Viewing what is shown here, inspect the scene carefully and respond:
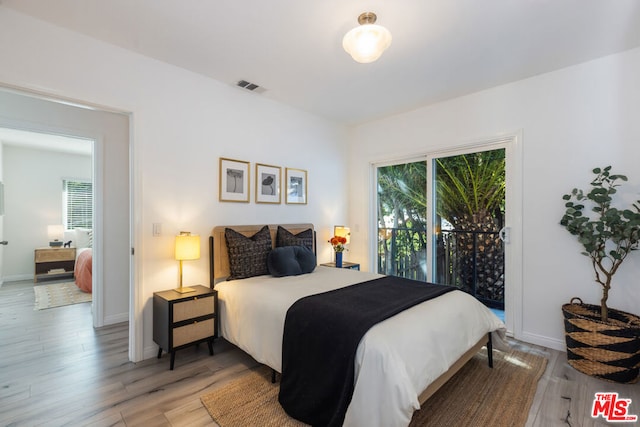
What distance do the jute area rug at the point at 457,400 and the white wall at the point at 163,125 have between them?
1.14 metres

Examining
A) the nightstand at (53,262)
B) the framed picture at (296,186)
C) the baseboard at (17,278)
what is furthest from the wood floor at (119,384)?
the baseboard at (17,278)

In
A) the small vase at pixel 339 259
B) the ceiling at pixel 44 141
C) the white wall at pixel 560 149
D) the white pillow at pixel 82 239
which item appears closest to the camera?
the white wall at pixel 560 149

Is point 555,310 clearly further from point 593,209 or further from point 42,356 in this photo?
point 42,356

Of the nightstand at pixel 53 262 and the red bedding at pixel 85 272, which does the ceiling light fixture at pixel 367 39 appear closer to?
the red bedding at pixel 85 272

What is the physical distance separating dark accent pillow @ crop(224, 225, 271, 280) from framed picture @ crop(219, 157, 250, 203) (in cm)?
42

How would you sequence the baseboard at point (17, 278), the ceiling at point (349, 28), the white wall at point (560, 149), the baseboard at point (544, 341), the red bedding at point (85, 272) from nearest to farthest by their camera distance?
the ceiling at point (349, 28) < the white wall at point (560, 149) < the baseboard at point (544, 341) < the red bedding at point (85, 272) < the baseboard at point (17, 278)

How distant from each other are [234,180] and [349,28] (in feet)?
6.31

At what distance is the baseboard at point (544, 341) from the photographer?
2859 mm

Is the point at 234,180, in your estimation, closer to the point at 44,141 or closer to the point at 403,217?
the point at 403,217

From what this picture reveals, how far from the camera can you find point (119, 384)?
7.43 feet

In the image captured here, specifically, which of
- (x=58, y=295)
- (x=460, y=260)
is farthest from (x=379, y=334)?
(x=58, y=295)

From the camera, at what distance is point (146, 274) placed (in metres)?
2.68

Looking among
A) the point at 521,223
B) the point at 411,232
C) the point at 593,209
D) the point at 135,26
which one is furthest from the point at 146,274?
the point at 593,209

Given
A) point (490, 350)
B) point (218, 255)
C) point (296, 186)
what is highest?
point (296, 186)
